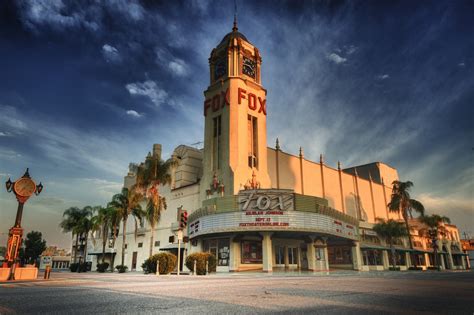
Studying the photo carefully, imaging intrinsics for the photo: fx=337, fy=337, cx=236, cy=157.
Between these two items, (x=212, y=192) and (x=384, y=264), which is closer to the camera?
(x=212, y=192)

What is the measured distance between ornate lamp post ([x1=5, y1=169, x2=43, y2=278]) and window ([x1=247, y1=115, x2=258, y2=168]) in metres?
31.5

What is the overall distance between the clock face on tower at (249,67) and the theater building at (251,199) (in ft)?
0.58

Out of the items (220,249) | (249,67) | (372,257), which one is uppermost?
(249,67)

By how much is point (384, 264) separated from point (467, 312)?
57.0 metres

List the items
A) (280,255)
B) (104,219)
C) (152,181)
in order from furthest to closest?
(104,219), (152,181), (280,255)

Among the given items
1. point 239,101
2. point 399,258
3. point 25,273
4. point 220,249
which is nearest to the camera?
point 25,273

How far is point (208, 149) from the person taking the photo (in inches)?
2015

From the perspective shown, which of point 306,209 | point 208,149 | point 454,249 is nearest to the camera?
point 306,209

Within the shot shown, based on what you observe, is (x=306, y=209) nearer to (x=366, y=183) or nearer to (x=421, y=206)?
(x=421, y=206)

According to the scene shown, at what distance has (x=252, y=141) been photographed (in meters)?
50.8

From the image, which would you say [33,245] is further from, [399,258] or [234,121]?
[399,258]

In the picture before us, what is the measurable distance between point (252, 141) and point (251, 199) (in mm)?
14187

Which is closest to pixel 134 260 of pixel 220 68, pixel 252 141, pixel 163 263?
pixel 252 141

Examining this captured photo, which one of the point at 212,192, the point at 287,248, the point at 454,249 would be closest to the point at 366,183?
the point at 454,249
